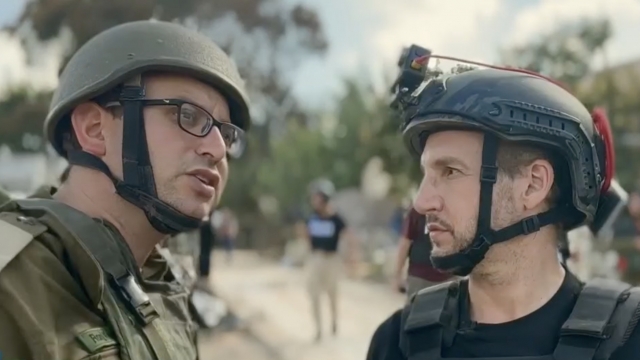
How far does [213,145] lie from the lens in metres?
2.52

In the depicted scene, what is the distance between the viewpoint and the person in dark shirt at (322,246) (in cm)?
875

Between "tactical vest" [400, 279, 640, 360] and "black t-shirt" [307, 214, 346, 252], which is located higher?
"tactical vest" [400, 279, 640, 360]

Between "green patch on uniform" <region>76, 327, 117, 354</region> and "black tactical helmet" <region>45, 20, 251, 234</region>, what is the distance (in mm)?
470

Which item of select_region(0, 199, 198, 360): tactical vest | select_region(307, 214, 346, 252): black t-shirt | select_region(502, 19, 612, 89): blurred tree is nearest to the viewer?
select_region(0, 199, 198, 360): tactical vest

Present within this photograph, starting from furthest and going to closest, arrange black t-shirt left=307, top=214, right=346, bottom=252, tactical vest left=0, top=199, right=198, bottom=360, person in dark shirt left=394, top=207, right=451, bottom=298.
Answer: black t-shirt left=307, top=214, right=346, bottom=252 → person in dark shirt left=394, top=207, right=451, bottom=298 → tactical vest left=0, top=199, right=198, bottom=360

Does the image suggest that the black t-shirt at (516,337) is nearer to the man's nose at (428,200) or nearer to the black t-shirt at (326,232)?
the man's nose at (428,200)

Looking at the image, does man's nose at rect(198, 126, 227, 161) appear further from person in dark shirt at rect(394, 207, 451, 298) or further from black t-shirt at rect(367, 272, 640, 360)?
person in dark shirt at rect(394, 207, 451, 298)

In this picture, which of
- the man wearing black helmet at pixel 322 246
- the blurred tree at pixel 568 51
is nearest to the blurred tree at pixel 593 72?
the blurred tree at pixel 568 51

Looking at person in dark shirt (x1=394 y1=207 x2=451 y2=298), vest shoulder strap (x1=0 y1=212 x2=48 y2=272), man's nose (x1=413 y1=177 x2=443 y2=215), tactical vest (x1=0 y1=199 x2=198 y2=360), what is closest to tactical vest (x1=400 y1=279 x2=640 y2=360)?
man's nose (x1=413 y1=177 x2=443 y2=215)

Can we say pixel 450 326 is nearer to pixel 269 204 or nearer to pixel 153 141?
Answer: pixel 153 141

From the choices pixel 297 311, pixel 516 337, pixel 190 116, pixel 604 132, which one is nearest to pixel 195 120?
pixel 190 116

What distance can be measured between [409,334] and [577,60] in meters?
16.4

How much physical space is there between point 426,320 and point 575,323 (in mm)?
403

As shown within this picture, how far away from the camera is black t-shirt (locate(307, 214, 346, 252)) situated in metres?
8.72
